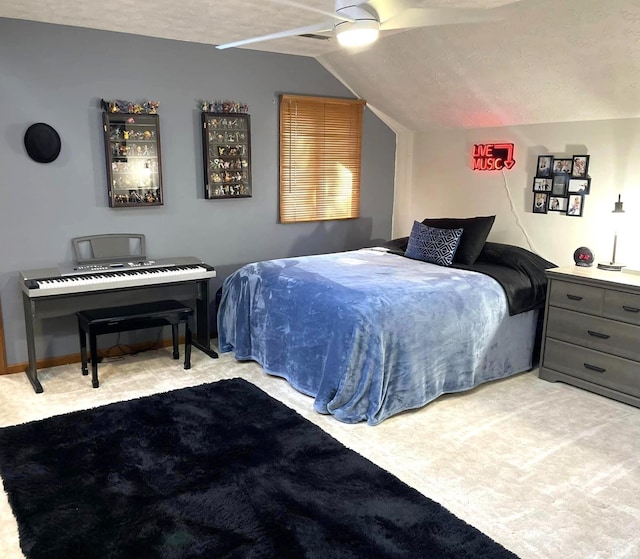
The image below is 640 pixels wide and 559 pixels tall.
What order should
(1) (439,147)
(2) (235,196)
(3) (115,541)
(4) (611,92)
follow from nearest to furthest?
(3) (115,541), (4) (611,92), (2) (235,196), (1) (439,147)

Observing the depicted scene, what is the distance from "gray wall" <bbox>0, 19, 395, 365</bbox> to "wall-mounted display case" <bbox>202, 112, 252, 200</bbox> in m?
0.08

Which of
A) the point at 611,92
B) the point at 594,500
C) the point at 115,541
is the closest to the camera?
the point at 115,541

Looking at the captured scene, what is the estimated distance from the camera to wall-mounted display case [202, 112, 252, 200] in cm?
438

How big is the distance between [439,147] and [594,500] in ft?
11.3

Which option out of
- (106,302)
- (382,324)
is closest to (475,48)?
(382,324)

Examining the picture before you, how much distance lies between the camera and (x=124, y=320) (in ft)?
12.0

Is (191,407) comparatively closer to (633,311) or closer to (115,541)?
(115,541)

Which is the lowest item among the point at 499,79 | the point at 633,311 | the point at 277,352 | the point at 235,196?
the point at 277,352

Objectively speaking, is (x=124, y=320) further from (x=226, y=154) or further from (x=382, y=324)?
(x=382, y=324)

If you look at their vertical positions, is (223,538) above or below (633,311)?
below

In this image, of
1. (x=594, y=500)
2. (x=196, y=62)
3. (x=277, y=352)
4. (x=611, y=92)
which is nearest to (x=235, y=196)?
(x=196, y=62)

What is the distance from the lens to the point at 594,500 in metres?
2.48

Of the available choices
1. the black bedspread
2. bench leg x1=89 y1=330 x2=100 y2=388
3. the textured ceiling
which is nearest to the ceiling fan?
the textured ceiling

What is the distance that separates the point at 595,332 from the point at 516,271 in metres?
0.68
